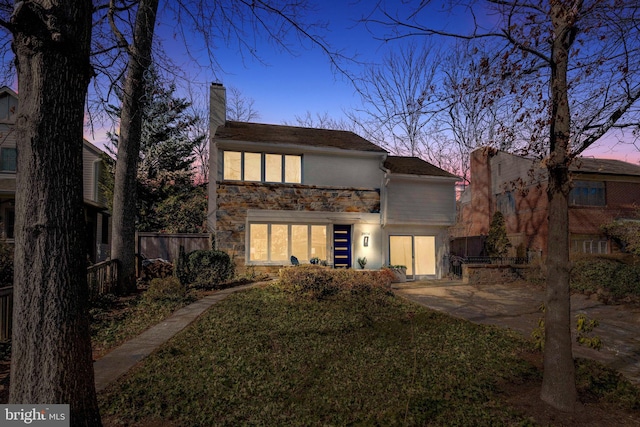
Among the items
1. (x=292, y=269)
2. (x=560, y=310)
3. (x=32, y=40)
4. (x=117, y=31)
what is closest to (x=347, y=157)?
(x=292, y=269)

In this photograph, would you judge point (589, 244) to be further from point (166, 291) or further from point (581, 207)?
point (166, 291)

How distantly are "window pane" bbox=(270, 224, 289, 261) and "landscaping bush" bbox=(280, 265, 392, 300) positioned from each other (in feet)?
15.5

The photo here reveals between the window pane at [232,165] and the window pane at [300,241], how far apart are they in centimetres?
337

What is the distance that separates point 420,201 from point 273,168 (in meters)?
7.35

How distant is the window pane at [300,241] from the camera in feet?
53.0

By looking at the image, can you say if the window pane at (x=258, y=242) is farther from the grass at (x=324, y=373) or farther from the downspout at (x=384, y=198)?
the grass at (x=324, y=373)

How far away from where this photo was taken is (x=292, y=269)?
11.0m

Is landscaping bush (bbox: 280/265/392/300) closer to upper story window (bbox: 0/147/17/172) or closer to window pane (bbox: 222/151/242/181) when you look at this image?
window pane (bbox: 222/151/242/181)

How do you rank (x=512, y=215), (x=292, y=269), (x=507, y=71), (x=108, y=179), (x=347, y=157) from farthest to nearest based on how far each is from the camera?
(x=512, y=215), (x=108, y=179), (x=347, y=157), (x=292, y=269), (x=507, y=71)

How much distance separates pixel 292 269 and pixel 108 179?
54.0 feet

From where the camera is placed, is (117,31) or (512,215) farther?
(512,215)

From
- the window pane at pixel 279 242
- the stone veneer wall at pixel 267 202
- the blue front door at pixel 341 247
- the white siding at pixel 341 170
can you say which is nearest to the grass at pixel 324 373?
the stone veneer wall at pixel 267 202

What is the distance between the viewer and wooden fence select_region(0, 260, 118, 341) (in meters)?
6.16

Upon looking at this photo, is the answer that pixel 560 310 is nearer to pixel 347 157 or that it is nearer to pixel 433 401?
pixel 433 401
